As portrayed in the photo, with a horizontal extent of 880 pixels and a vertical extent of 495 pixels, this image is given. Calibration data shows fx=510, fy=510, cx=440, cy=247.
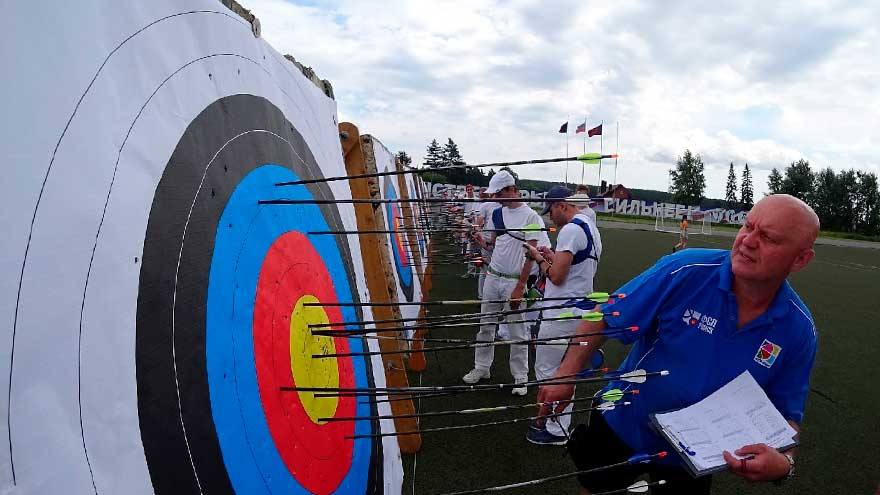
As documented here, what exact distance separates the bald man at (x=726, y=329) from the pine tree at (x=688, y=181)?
51.5 m

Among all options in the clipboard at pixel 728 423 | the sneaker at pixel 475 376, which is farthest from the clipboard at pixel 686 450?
the sneaker at pixel 475 376

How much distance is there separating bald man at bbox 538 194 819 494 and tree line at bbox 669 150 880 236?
41.7 meters

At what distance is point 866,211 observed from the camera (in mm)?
39531

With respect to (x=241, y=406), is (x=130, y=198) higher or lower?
higher

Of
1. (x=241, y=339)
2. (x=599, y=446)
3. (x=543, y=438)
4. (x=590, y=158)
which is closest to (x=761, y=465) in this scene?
(x=599, y=446)

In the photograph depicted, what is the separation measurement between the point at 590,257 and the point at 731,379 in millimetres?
1499

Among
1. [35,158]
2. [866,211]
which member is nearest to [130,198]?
[35,158]

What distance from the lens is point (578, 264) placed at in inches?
123

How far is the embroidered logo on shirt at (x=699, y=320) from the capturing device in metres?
1.70

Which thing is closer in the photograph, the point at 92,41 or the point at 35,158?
the point at 35,158

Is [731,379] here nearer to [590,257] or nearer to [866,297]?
[590,257]

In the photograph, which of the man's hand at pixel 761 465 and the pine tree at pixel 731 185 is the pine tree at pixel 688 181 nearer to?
the pine tree at pixel 731 185

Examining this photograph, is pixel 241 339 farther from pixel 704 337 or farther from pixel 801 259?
pixel 801 259

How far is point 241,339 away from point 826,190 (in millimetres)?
52731
